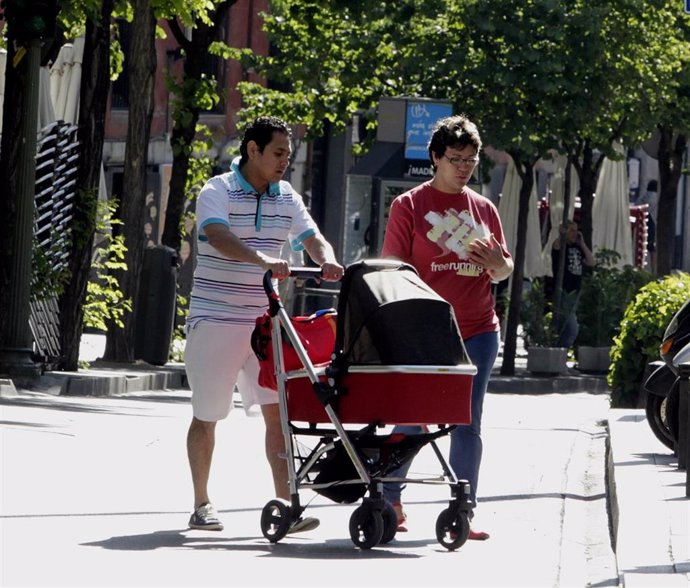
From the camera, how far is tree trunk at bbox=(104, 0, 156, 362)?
70.6 feet

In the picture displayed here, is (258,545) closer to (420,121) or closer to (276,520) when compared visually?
(276,520)

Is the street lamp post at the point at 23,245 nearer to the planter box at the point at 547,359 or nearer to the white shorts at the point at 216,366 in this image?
the white shorts at the point at 216,366

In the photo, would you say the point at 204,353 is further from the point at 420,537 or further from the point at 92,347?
the point at 92,347

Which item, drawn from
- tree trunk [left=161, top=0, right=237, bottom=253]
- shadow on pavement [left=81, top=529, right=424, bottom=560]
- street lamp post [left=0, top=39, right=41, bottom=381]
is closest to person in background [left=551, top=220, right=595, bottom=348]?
tree trunk [left=161, top=0, right=237, bottom=253]

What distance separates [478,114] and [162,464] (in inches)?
605

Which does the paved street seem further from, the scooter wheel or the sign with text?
the sign with text

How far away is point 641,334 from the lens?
54.7 ft

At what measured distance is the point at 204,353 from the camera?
8.87 metres

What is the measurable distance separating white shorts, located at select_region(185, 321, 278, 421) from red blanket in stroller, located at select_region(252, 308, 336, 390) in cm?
15

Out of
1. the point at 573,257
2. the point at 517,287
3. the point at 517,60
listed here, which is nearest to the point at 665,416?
the point at 517,60

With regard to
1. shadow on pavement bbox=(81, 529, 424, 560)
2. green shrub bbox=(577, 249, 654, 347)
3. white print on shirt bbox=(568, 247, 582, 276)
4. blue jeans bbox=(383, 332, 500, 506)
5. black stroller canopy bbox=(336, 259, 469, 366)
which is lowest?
shadow on pavement bbox=(81, 529, 424, 560)

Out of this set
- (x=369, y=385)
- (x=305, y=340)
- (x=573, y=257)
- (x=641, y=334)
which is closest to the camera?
(x=369, y=385)

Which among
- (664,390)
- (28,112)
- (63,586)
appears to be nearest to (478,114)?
(28,112)

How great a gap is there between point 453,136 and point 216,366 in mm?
1465
